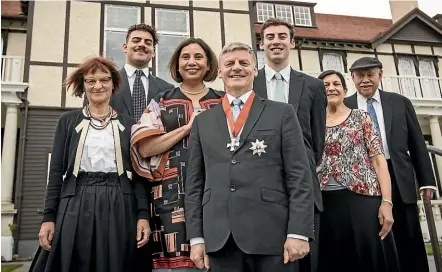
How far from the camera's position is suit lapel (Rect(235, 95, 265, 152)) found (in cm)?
238

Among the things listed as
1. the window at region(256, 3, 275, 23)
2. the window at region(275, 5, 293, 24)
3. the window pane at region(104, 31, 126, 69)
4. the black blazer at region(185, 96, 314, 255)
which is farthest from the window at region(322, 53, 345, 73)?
the black blazer at region(185, 96, 314, 255)

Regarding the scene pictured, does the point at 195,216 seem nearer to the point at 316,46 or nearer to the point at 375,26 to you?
the point at 316,46

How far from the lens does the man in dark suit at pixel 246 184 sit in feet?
7.20

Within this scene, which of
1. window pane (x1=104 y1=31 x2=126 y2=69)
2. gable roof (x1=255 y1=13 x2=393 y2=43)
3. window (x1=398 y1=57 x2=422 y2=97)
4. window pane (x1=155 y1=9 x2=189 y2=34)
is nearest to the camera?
window pane (x1=104 y1=31 x2=126 y2=69)

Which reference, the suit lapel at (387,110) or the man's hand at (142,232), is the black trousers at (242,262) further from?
the suit lapel at (387,110)

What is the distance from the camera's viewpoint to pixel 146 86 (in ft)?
12.3

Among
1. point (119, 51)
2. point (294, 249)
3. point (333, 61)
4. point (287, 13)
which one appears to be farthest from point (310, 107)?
point (287, 13)

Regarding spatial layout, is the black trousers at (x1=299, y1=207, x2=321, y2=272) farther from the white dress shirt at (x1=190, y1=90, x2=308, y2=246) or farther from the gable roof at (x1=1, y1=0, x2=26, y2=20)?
the gable roof at (x1=1, y1=0, x2=26, y2=20)

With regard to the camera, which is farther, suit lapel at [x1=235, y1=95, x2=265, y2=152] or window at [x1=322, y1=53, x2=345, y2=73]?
window at [x1=322, y1=53, x2=345, y2=73]

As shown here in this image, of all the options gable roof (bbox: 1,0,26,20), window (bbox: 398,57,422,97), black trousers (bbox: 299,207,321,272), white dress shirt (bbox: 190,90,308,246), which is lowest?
black trousers (bbox: 299,207,321,272)

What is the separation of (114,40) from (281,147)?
12.0 m

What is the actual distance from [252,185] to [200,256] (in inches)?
18.4

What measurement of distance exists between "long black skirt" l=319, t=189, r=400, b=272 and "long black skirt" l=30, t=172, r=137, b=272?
1480 mm

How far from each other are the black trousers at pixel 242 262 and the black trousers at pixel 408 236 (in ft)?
5.85
